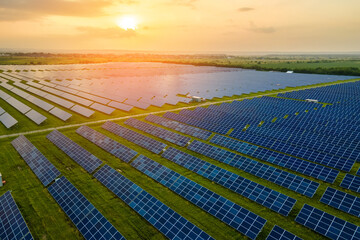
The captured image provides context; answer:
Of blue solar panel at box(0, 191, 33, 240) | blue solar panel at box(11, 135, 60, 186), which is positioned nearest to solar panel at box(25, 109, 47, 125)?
blue solar panel at box(11, 135, 60, 186)

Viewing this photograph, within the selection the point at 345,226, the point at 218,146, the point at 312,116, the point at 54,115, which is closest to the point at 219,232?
the point at 345,226

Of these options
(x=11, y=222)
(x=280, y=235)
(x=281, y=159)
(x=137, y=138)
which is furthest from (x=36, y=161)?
(x=281, y=159)

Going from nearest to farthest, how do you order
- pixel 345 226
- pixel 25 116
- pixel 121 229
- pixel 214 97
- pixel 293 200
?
1. pixel 345 226
2. pixel 121 229
3. pixel 293 200
4. pixel 25 116
5. pixel 214 97

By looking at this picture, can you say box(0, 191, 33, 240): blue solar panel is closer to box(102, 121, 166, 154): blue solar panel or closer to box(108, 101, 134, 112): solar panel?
box(102, 121, 166, 154): blue solar panel

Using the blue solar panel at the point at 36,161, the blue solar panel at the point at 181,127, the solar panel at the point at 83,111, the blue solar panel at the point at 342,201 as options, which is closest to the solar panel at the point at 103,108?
the solar panel at the point at 83,111

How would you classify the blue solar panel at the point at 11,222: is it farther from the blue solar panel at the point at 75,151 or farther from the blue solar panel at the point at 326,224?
the blue solar panel at the point at 326,224

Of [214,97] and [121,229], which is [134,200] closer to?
[121,229]
